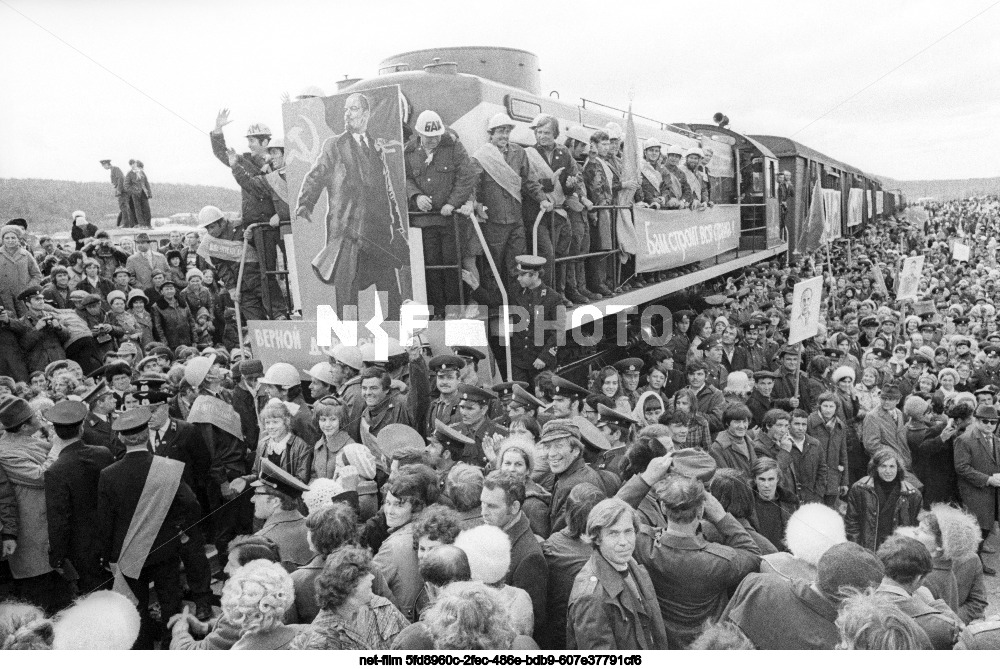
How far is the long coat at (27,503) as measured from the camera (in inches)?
148

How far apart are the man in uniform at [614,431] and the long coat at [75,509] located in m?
2.43

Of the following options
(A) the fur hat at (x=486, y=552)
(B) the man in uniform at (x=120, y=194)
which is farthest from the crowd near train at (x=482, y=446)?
(B) the man in uniform at (x=120, y=194)

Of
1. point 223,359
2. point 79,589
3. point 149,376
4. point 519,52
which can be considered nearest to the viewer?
point 79,589

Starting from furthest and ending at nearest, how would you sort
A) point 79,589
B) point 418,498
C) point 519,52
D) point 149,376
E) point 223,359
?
point 519,52
point 223,359
point 149,376
point 79,589
point 418,498

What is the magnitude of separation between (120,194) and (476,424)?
9.59 feet

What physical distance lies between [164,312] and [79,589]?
3.77m

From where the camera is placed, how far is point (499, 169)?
19.1 ft

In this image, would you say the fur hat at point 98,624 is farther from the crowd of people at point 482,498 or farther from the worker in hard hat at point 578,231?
the worker in hard hat at point 578,231

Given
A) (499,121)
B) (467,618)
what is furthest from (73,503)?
(499,121)

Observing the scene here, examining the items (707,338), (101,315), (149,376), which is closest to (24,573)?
(149,376)

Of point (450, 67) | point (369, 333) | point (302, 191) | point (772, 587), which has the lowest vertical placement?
point (772, 587)

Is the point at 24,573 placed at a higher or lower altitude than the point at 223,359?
lower

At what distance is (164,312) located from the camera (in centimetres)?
713
